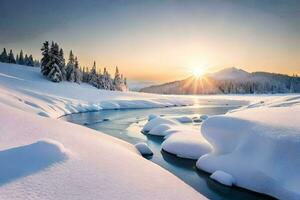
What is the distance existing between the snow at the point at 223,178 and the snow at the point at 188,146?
11.7ft

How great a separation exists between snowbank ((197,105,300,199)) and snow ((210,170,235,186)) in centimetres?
22

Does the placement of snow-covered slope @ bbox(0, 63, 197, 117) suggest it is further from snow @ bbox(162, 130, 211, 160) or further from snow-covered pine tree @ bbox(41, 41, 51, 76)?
snow @ bbox(162, 130, 211, 160)

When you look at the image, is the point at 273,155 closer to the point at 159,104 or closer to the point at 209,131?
the point at 209,131

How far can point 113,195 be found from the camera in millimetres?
7426

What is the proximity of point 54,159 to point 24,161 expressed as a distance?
83 centimetres

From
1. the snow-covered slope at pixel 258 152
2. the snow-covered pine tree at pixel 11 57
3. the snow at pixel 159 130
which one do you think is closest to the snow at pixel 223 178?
the snow-covered slope at pixel 258 152

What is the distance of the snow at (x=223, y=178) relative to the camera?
12.5m

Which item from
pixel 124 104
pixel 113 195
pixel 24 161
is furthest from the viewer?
pixel 124 104

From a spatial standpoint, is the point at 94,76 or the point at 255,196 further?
the point at 94,76

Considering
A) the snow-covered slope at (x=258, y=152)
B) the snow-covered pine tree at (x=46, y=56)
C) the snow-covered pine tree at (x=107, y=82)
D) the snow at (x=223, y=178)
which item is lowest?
the snow at (x=223, y=178)

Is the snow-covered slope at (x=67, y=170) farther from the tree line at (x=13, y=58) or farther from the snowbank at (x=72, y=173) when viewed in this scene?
the tree line at (x=13, y=58)

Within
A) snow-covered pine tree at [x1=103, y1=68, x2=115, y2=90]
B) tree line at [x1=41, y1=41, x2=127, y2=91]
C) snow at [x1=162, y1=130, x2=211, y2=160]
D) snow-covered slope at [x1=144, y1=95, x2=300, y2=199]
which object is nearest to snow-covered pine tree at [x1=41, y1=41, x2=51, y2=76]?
tree line at [x1=41, y1=41, x2=127, y2=91]

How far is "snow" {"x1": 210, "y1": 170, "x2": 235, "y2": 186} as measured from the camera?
12.5m

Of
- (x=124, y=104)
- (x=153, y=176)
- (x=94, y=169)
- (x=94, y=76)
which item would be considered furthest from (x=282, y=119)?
(x=94, y=76)
